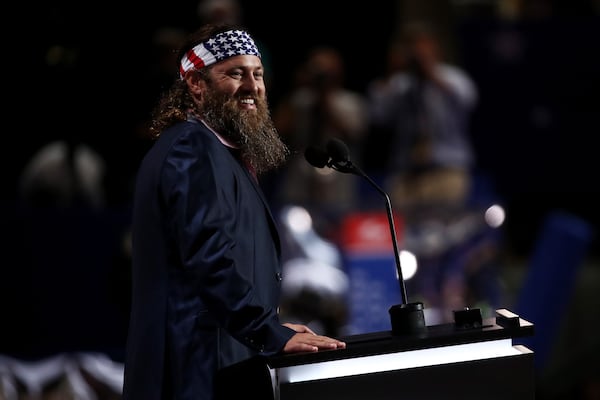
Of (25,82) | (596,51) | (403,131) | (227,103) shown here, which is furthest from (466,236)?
(227,103)

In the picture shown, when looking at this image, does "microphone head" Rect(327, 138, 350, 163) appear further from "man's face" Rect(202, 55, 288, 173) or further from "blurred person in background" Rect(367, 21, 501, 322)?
"blurred person in background" Rect(367, 21, 501, 322)

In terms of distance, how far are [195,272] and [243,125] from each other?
482 mm

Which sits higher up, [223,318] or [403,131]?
[403,131]

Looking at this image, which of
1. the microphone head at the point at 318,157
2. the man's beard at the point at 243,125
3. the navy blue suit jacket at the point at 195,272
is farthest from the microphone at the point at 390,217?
the navy blue suit jacket at the point at 195,272

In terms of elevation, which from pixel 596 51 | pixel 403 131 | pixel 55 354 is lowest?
pixel 55 354

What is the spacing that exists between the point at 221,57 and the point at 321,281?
11.8 feet

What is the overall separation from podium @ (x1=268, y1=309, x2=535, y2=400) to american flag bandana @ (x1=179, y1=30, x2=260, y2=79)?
0.83 meters

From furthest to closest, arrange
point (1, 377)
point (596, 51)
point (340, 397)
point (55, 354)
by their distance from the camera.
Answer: point (596, 51)
point (55, 354)
point (1, 377)
point (340, 397)

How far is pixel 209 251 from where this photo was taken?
276cm

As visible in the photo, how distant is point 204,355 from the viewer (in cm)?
284

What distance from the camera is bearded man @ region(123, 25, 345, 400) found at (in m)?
2.76

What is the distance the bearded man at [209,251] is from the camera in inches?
109

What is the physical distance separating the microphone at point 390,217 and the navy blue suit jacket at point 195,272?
23 cm

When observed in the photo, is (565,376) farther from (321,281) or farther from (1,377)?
(1,377)
